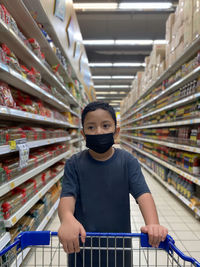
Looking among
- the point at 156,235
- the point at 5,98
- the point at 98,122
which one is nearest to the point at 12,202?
the point at 5,98

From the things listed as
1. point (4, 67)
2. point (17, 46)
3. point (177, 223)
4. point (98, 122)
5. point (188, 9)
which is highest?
point (188, 9)

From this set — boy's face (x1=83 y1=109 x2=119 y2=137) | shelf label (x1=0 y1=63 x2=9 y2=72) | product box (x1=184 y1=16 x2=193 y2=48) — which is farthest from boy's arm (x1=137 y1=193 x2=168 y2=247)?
product box (x1=184 y1=16 x2=193 y2=48)

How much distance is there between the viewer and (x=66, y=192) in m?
1.00

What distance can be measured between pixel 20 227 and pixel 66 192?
125 centimetres

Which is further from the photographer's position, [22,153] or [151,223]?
[22,153]

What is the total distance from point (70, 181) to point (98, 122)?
336 millimetres

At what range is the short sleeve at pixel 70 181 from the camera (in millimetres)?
1004

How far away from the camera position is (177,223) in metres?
2.96

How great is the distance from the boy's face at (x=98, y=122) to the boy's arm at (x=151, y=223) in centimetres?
38

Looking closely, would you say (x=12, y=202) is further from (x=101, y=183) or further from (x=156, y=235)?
(x=156, y=235)

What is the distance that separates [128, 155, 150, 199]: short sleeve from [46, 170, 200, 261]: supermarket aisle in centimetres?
168

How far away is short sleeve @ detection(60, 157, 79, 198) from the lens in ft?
3.29

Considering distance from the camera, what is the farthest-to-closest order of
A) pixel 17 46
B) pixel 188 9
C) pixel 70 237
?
pixel 188 9 → pixel 17 46 → pixel 70 237

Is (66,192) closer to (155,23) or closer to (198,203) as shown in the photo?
(198,203)
